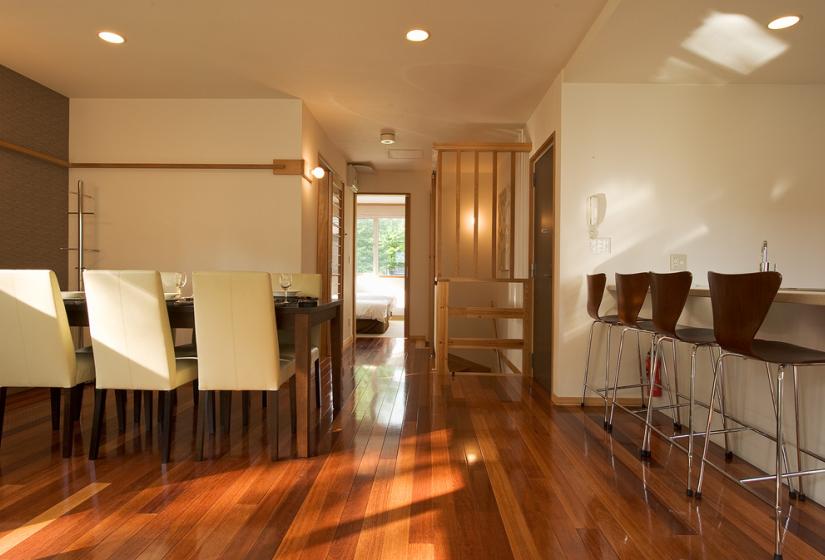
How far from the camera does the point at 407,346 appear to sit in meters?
6.86

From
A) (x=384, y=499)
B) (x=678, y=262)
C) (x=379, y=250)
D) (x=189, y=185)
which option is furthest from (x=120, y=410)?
(x=379, y=250)

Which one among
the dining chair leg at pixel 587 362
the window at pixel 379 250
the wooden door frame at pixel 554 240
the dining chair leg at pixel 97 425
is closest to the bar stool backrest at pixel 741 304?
the dining chair leg at pixel 587 362

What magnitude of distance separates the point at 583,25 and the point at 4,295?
3.50 m

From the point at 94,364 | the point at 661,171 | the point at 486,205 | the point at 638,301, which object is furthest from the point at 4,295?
the point at 486,205

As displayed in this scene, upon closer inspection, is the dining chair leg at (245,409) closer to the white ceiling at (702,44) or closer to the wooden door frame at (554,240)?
the wooden door frame at (554,240)

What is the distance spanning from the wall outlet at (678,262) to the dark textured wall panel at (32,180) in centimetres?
502

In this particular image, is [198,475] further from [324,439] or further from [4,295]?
[4,295]

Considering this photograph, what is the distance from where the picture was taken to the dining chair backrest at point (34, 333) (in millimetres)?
2477

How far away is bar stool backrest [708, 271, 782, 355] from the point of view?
5.73ft

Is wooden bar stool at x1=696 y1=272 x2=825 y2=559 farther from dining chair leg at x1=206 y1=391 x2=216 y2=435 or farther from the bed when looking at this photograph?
the bed

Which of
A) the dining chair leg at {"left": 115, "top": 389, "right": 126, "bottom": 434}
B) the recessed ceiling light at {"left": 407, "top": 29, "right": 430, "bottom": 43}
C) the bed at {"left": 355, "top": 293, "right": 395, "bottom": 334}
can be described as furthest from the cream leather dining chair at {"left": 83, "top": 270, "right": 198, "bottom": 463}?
the bed at {"left": 355, "top": 293, "right": 395, "bottom": 334}

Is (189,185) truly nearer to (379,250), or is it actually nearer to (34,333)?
(34,333)

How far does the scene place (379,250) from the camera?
12.2m

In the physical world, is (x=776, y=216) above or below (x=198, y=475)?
above
